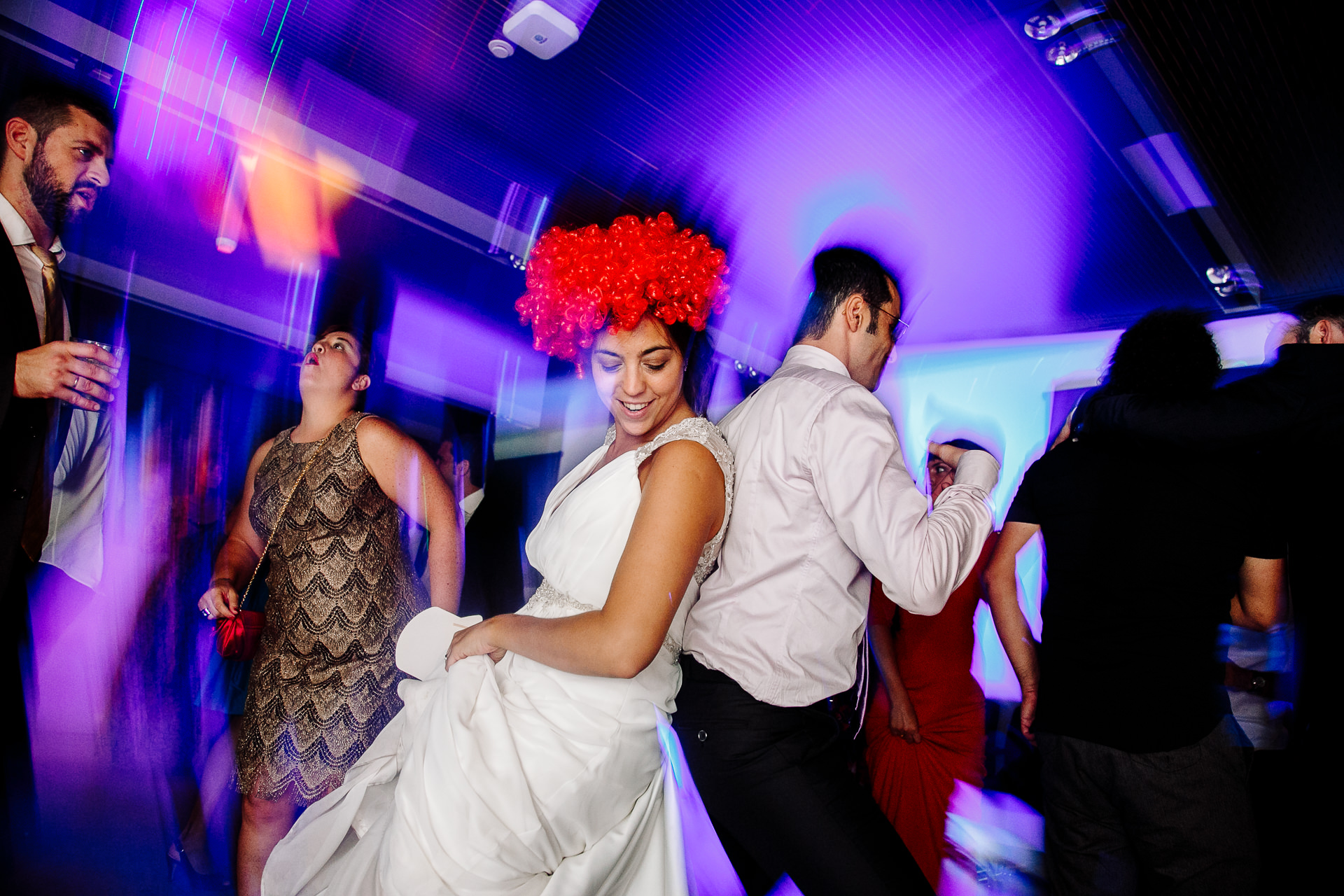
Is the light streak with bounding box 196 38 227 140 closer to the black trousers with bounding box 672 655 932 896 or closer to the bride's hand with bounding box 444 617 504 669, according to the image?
the bride's hand with bounding box 444 617 504 669

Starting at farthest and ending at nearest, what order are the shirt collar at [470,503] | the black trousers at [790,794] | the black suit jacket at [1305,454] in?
the shirt collar at [470,503] → the black suit jacket at [1305,454] → the black trousers at [790,794]

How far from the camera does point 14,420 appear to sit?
3.17ft

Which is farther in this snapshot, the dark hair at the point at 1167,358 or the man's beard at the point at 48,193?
the dark hair at the point at 1167,358

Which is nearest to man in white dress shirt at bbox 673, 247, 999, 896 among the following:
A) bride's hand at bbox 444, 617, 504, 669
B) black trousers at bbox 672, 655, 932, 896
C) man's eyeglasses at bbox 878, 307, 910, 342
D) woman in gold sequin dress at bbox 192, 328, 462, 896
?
black trousers at bbox 672, 655, 932, 896

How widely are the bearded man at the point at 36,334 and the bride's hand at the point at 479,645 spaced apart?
70cm

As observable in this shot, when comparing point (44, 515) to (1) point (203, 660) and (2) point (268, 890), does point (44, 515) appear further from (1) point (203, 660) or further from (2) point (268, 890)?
(2) point (268, 890)

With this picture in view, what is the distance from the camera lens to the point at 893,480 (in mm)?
973

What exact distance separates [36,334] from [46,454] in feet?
0.66

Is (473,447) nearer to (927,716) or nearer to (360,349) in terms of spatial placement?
(360,349)

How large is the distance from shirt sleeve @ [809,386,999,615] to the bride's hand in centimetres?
64

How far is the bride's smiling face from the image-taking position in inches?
49.3

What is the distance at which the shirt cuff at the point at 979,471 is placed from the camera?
1082 millimetres

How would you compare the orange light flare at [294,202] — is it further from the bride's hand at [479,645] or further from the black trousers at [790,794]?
the black trousers at [790,794]

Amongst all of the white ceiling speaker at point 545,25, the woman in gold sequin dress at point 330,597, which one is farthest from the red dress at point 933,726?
the white ceiling speaker at point 545,25
